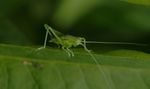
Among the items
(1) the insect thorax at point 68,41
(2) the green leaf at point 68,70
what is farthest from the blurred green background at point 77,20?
(2) the green leaf at point 68,70

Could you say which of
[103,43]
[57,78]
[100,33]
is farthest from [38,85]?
[100,33]

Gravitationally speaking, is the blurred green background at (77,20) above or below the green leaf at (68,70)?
above

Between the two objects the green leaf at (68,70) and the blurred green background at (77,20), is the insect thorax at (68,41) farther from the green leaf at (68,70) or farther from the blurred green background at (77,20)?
the green leaf at (68,70)

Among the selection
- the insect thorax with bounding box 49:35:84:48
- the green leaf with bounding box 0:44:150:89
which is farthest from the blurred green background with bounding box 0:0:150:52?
the green leaf with bounding box 0:44:150:89

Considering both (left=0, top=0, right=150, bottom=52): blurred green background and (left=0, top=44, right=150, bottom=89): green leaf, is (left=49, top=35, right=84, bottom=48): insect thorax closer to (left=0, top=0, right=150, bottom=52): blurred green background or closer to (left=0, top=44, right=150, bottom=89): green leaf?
(left=0, top=0, right=150, bottom=52): blurred green background

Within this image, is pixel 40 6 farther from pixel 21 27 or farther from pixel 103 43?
pixel 103 43

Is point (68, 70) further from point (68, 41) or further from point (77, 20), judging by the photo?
point (77, 20)

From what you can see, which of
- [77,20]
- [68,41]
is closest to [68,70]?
[68,41]

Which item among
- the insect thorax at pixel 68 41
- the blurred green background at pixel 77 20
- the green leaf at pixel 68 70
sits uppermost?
the blurred green background at pixel 77 20
